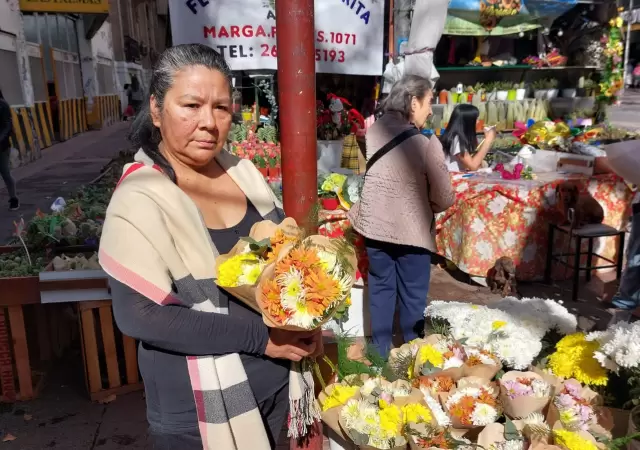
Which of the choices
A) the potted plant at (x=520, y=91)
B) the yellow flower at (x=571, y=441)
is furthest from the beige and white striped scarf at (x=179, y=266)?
the potted plant at (x=520, y=91)

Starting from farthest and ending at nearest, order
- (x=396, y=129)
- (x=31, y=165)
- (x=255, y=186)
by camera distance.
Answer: (x=31, y=165) → (x=396, y=129) → (x=255, y=186)

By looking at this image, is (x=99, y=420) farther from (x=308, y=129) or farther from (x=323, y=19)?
(x=323, y=19)

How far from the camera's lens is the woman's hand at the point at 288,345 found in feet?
4.79

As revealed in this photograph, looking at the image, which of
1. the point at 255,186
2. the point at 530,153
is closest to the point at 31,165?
the point at 530,153

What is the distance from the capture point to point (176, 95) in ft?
4.67

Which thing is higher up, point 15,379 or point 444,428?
point 444,428

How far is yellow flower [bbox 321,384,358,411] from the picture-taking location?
1.76 meters

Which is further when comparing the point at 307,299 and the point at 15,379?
the point at 15,379

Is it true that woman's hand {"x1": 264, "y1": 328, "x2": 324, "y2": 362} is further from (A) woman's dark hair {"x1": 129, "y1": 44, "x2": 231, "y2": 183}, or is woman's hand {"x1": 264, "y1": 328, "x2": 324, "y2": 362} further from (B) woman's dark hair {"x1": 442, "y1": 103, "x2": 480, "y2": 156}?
A: (B) woman's dark hair {"x1": 442, "y1": 103, "x2": 480, "y2": 156}

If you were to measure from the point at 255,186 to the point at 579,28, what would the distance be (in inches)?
342

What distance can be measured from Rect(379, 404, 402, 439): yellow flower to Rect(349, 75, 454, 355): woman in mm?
1552

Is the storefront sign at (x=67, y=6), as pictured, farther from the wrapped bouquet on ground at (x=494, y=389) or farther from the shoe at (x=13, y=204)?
the wrapped bouquet on ground at (x=494, y=389)

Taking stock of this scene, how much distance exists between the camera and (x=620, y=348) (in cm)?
154

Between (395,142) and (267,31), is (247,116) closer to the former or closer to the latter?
(267,31)
